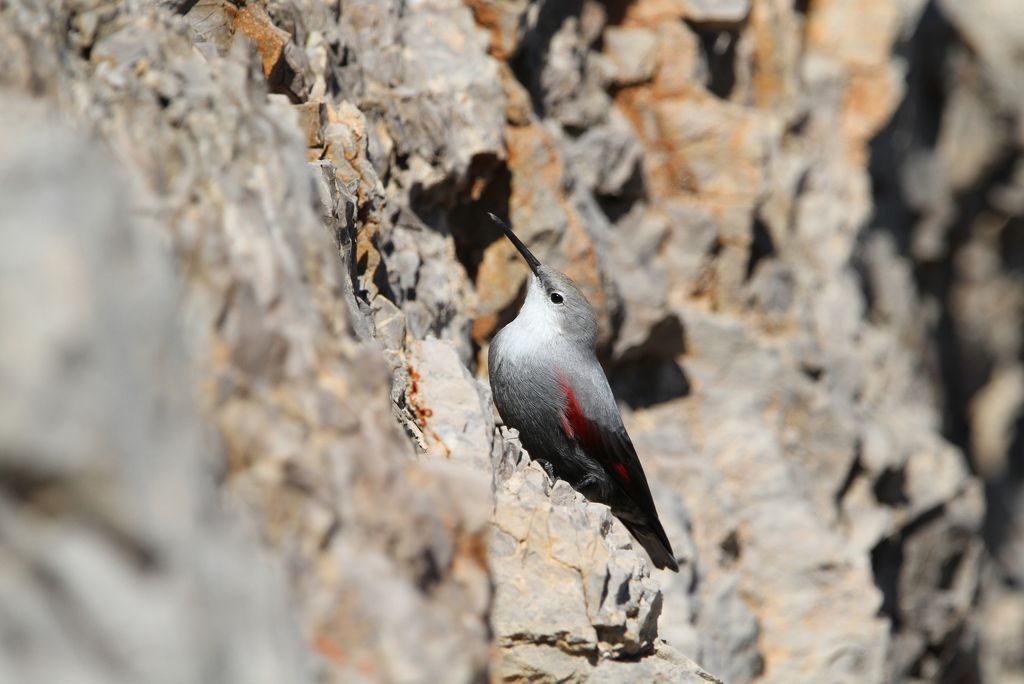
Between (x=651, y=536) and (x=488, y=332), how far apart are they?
1.48m

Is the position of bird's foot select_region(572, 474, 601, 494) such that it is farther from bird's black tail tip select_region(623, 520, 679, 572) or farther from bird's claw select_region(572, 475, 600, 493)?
bird's black tail tip select_region(623, 520, 679, 572)

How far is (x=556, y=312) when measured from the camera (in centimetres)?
518

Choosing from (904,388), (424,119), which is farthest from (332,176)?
(904,388)

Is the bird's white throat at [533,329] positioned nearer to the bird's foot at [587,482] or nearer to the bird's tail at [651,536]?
the bird's foot at [587,482]

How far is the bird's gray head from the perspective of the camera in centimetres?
513

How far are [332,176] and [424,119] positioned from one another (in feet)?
4.56

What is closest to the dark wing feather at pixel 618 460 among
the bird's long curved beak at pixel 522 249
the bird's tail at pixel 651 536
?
the bird's tail at pixel 651 536

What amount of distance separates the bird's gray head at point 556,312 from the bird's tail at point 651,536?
0.87 meters

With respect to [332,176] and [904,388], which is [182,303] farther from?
[904,388]

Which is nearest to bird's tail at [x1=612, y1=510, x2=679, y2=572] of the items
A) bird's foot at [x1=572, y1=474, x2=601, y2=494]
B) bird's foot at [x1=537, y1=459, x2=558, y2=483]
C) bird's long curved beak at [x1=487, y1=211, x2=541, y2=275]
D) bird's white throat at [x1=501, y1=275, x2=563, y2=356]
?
bird's foot at [x1=572, y1=474, x2=601, y2=494]

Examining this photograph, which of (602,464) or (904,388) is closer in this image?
(602,464)

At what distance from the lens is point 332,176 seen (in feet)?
13.7

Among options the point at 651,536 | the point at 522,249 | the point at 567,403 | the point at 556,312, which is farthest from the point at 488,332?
the point at 651,536

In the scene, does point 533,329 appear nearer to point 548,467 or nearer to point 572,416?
point 572,416
